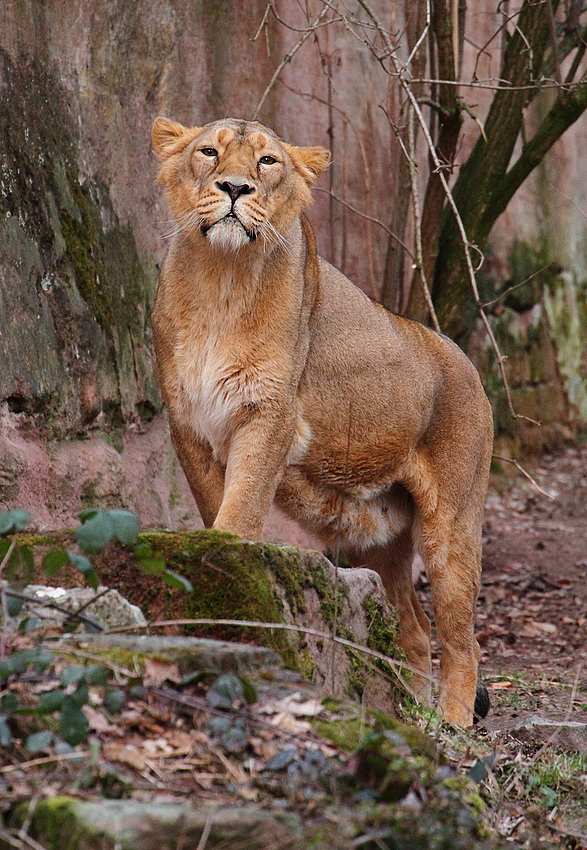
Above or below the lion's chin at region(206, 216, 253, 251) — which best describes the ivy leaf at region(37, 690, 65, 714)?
below

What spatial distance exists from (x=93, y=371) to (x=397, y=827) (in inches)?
182

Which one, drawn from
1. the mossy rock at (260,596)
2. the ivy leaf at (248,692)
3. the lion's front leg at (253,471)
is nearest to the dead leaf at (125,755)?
the ivy leaf at (248,692)

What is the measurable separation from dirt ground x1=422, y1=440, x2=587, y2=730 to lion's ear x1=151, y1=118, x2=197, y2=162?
10.5ft

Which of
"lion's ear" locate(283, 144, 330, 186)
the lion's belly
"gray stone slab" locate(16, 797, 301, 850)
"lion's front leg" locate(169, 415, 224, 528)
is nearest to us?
"gray stone slab" locate(16, 797, 301, 850)

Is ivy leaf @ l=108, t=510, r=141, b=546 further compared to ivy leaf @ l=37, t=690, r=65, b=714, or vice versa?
ivy leaf @ l=108, t=510, r=141, b=546

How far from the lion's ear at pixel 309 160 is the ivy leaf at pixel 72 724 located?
3159mm

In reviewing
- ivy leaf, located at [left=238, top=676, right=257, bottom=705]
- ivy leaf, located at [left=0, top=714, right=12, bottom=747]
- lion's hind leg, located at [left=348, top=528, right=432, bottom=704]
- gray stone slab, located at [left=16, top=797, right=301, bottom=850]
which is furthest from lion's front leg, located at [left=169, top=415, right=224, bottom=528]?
gray stone slab, located at [left=16, top=797, right=301, bottom=850]

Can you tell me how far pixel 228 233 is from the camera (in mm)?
4566

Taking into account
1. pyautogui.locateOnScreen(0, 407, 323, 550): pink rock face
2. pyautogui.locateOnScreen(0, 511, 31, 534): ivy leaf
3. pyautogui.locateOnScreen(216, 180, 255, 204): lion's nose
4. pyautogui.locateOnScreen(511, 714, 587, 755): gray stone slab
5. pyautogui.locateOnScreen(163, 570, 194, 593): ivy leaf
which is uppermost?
pyautogui.locateOnScreen(216, 180, 255, 204): lion's nose

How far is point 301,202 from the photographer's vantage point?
505cm

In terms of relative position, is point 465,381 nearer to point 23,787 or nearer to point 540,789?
point 540,789

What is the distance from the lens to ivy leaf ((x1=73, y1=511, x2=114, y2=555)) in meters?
2.92

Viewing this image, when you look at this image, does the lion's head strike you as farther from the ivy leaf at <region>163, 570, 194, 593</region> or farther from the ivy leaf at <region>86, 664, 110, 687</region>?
the ivy leaf at <region>86, 664, 110, 687</region>

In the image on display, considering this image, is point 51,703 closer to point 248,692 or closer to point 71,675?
point 71,675
